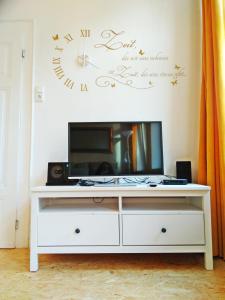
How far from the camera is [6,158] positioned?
6.68 ft

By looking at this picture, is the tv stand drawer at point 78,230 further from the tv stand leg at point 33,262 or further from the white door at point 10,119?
the white door at point 10,119

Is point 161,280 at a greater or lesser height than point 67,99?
lesser

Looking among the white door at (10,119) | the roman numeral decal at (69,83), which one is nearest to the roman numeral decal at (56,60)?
the roman numeral decal at (69,83)

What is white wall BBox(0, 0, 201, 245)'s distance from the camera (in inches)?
80.9

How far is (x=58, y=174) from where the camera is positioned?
1.80 metres

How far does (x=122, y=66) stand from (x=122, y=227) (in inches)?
60.6

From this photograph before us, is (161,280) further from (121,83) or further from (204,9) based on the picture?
(204,9)

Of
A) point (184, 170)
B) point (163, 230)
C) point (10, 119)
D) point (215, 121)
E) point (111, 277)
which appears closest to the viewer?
point (111, 277)

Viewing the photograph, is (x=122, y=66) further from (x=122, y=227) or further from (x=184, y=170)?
(x=122, y=227)

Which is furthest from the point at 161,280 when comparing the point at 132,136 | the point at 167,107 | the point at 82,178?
the point at 167,107

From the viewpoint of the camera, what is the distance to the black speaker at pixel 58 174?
5.82ft

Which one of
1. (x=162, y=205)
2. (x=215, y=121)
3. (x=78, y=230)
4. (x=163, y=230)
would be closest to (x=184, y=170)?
(x=162, y=205)

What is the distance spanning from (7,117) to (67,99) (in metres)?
0.63

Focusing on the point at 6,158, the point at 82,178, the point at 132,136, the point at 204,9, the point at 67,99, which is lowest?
the point at 82,178
